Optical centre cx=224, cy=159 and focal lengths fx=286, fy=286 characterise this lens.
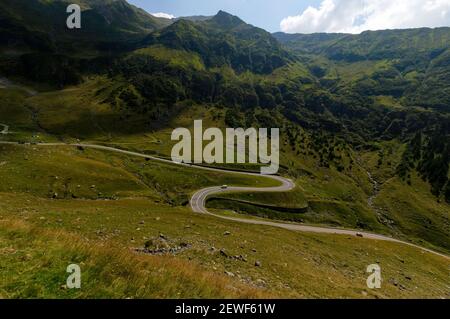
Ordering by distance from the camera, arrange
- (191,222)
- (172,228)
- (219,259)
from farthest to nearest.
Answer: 1. (191,222)
2. (172,228)
3. (219,259)

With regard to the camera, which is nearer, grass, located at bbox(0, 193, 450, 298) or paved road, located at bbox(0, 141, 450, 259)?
grass, located at bbox(0, 193, 450, 298)

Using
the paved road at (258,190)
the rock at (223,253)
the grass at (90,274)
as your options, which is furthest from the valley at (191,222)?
the paved road at (258,190)

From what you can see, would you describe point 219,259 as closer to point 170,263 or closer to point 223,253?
point 223,253

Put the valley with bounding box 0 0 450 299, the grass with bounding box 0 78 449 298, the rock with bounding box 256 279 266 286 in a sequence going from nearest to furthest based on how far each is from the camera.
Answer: the grass with bounding box 0 78 449 298
the valley with bounding box 0 0 450 299
the rock with bounding box 256 279 266 286

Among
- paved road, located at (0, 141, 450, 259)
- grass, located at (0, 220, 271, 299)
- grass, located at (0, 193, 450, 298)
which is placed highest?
grass, located at (0, 220, 271, 299)

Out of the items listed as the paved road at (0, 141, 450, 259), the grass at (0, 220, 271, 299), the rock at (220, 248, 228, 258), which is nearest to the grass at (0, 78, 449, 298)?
the grass at (0, 220, 271, 299)

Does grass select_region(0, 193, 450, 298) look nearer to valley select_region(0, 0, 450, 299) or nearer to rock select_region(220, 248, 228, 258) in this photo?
valley select_region(0, 0, 450, 299)

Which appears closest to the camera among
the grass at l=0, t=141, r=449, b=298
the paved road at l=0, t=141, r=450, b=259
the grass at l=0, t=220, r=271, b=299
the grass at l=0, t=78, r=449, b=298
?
the grass at l=0, t=220, r=271, b=299

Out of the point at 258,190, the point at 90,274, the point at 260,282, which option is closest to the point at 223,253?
the point at 260,282

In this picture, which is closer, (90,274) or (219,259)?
(90,274)

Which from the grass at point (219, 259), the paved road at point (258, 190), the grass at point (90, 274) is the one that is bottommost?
the paved road at point (258, 190)

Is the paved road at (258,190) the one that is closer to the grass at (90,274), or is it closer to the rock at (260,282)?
the rock at (260,282)

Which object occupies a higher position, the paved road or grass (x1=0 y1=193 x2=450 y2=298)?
grass (x1=0 y1=193 x2=450 y2=298)
